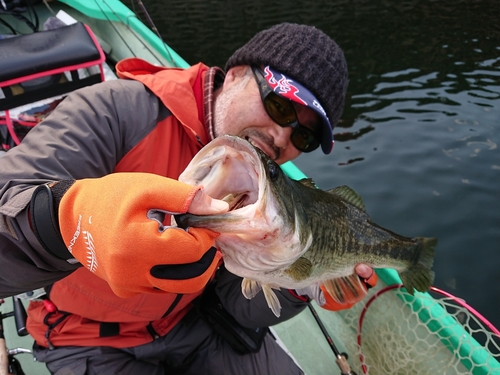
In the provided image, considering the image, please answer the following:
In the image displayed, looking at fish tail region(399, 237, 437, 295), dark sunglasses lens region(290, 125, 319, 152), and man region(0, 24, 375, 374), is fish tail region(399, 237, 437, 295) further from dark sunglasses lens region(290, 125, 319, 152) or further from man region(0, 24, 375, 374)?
dark sunglasses lens region(290, 125, 319, 152)

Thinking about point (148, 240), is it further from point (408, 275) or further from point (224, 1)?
point (224, 1)

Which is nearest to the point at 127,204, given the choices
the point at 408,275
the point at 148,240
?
the point at 148,240

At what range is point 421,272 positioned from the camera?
2.61 m

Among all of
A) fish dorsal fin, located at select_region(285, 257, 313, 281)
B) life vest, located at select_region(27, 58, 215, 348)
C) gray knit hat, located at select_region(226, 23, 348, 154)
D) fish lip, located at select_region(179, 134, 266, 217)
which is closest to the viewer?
fish lip, located at select_region(179, 134, 266, 217)

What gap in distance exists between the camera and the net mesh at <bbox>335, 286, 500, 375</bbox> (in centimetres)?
269

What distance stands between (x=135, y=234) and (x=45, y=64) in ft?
10.1

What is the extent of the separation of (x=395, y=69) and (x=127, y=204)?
33.9 feet

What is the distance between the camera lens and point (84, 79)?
384 centimetres

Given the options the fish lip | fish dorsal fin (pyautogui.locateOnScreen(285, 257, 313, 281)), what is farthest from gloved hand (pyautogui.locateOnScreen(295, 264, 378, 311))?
the fish lip

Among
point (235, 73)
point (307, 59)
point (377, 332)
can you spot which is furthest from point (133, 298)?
point (377, 332)

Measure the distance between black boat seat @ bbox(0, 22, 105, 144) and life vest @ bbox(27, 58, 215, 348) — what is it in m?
1.51

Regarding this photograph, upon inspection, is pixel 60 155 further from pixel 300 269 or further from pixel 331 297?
pixel 331 297

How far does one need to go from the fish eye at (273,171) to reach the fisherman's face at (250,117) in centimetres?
98

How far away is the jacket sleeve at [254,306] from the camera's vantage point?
2.54m
